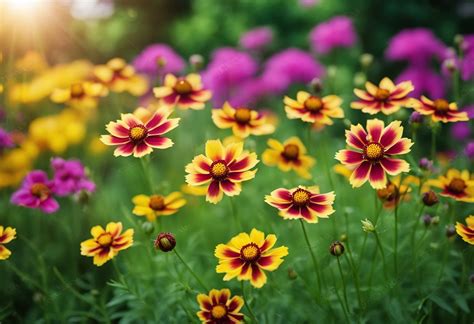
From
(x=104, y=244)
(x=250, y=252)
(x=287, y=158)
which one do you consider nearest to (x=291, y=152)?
(x=287, y=158)

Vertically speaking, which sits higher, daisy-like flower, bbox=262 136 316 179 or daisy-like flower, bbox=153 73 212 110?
daisy-like flower, bbox=153 73 212 110

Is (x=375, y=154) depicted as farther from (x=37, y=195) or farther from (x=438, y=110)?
(x=37, y=195)

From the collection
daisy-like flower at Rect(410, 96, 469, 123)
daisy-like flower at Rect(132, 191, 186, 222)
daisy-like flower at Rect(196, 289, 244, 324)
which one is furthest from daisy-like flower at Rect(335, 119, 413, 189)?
daisy-like flower at Rect(132, 191, 186, 222)

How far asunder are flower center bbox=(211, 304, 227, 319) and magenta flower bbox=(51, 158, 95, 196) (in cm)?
83

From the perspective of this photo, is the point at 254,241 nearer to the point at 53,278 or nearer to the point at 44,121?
the point at 53,278

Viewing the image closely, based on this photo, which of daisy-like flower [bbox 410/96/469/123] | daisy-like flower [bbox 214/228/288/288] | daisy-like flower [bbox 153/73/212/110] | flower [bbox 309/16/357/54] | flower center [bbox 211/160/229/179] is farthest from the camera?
flower [bbox 309/16/357/54]

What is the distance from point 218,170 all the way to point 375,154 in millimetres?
419

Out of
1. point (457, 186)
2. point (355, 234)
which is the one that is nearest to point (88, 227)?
point (355, 234)

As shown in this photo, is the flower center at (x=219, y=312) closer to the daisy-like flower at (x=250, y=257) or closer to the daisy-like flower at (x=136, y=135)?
the daisy-like flower at (x=250, y=257)

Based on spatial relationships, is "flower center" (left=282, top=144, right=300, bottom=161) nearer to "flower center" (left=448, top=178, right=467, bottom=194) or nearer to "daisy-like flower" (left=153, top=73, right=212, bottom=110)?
"daisy-like flower" (left=153, top=73, right=212, bottom=110)

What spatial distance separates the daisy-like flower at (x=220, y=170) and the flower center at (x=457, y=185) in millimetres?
666

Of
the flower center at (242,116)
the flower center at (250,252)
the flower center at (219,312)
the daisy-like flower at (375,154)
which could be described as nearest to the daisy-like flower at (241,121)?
the flower center at (242,116)

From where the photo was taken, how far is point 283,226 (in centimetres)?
220

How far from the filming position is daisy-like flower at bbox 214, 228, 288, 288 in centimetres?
122
